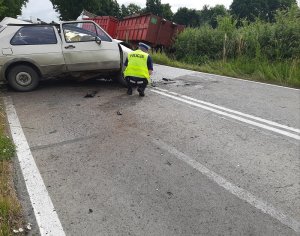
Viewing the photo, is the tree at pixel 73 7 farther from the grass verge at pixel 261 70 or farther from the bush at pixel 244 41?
the grass verge at pixel 261 70

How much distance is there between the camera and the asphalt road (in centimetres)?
338

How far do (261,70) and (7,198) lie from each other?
1040 cm

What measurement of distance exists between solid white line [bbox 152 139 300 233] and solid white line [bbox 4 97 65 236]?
1884 mm

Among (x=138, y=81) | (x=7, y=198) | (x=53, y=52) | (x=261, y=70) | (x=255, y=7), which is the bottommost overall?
(x=261, y=70)

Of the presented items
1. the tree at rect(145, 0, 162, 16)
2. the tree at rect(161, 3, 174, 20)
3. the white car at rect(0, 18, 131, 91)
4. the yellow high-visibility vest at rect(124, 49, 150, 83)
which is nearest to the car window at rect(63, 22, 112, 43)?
the white car at rect(0, 18, 131, 91)

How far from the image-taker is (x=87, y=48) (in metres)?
8.49

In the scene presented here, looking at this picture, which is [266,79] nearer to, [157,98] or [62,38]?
[157,98]

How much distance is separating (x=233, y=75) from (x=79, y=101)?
6.55 m

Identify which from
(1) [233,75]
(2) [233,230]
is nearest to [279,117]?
(2) [233,230]

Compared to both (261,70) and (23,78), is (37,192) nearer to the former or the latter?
(23,78)

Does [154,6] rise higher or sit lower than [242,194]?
higher

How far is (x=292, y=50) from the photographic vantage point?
12.6 meters

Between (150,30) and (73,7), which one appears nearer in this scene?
(150,30)

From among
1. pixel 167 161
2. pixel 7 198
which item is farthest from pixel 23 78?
pixel 7 198
